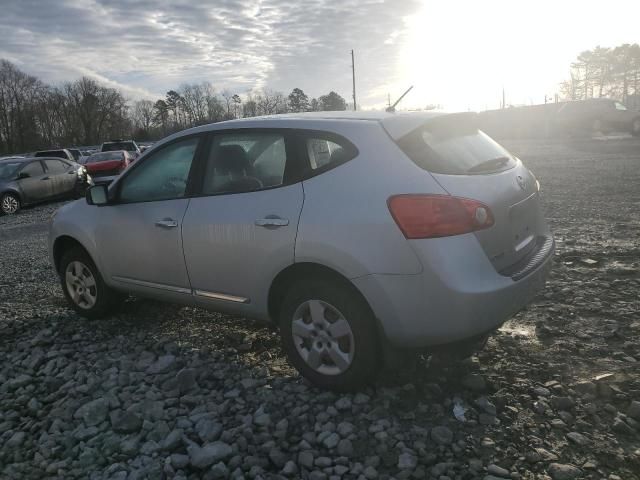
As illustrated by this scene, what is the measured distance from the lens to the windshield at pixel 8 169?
14516 millimetres

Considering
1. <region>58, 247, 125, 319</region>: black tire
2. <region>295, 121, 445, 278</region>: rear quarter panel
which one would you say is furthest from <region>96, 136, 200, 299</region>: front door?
<region>295, 121, 445, 278</region>: rear quarter panel

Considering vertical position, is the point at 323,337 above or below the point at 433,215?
below

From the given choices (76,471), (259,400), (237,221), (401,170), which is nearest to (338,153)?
(401,170)

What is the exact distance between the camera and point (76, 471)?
2.70 metres

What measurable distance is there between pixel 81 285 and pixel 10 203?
449 inches

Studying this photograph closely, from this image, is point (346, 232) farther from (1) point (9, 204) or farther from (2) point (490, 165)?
(1) point (9, 204)

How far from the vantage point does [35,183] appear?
593 inches

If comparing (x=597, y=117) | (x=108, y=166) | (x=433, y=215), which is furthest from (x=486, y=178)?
(x=597, y=117)

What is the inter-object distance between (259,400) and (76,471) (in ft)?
3.45

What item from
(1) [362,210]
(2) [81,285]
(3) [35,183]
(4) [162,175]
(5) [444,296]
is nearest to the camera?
(5) [444,296]

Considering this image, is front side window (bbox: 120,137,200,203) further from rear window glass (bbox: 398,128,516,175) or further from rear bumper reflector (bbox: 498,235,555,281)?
rear bumper reflector (bbox: 498,235,555,281)

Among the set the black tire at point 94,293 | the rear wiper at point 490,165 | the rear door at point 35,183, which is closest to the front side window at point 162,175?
the black tire at point 94,293

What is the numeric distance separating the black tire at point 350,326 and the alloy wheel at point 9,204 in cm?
1356

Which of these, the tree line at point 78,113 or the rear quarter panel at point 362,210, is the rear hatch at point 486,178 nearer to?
the rear quarter panel at point 362,210
